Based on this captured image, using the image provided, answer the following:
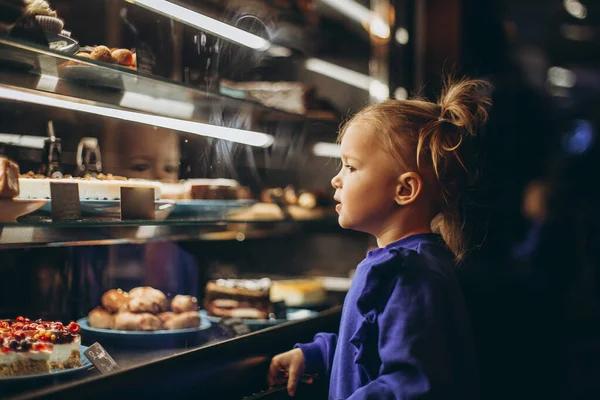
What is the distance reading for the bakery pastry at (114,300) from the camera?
6.25ft

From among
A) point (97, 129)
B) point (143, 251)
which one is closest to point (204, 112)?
point (97, 129)

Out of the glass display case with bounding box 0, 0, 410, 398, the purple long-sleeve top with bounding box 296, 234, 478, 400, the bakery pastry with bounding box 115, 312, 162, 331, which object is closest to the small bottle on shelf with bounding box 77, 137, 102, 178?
the glass display case with bounding box 0, 0, 410, 398

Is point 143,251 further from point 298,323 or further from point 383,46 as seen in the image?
point 383,46

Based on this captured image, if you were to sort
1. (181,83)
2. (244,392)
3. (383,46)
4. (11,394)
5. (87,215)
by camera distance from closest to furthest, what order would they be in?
(11,394)
(87,215)
(244,392)
(181,83)
(383,46)

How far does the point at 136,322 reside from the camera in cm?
185

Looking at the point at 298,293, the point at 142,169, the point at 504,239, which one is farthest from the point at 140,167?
the point at 504,239

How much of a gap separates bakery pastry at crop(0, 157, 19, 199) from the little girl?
0.79 m

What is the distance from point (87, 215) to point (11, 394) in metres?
0.50

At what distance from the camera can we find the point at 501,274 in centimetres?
445

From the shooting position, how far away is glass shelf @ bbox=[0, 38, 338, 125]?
1.60 metres

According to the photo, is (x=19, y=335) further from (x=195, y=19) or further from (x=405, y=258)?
(x=195, y=19)

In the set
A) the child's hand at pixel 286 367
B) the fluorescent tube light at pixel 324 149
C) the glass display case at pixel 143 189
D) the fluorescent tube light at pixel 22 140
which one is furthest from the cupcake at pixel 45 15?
the fluorescent tube light at pixel 324 149

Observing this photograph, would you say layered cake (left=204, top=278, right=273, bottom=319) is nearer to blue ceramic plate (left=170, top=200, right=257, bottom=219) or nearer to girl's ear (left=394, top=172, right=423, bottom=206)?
blue ceramic plate (left=170, top=200, right=257, bottom=219)

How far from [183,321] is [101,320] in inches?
9.0
